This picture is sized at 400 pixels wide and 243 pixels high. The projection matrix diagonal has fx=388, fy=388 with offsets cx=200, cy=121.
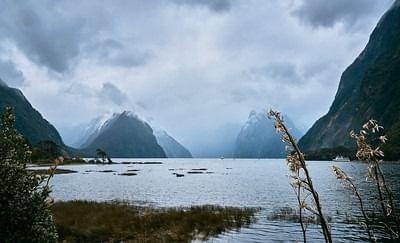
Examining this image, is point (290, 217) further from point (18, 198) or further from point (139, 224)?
point (18, 198)

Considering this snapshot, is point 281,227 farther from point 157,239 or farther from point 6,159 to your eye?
point 6,159

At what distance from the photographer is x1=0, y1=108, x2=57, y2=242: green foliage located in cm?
1216

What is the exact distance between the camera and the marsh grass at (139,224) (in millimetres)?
33812

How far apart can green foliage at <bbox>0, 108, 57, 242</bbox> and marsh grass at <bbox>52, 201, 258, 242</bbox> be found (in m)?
20.4

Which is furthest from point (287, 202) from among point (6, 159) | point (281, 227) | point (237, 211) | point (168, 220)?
point (6, 159)

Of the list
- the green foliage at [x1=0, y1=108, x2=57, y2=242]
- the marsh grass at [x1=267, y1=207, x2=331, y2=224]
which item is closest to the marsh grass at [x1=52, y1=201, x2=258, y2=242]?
the marsh grass at [x1=267, y1=207, x2=331, y2=224]

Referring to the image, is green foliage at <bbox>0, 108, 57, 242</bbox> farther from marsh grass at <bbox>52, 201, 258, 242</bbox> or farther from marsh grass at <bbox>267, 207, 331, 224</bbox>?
marsh grass at <bbox>267, 207, 331, 224</bbox>

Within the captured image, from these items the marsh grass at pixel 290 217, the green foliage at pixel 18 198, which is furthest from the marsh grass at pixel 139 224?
Answer: the green foliage at pixel 18 198

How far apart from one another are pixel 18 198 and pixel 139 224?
28.2 metres

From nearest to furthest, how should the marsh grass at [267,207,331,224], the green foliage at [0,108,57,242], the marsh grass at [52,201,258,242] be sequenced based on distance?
the green foliage at [0,108,57,242]
the marsh grass at [52,201,258,242]
the marsh grass at [267,207,331,224]

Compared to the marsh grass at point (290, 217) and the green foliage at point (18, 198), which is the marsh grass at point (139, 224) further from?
the green foliage at point (18, 198)

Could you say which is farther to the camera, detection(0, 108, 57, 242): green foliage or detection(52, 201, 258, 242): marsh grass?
detection(52, 201, 258, 242): marsh grass

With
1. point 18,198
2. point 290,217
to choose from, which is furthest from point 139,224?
point 18,198

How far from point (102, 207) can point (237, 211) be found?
1789 centimetres
